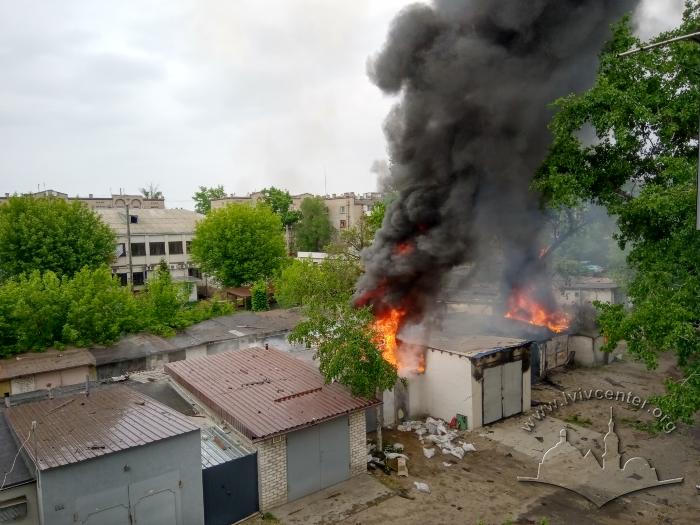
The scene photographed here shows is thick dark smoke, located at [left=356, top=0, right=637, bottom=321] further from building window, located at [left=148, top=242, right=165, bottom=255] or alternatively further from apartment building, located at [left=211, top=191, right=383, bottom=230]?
apartment building, located at [left=211, top=191, right=383, bottom=230]

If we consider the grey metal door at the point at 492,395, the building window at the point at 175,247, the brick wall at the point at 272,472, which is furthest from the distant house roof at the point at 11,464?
the building window at the point at 175,247

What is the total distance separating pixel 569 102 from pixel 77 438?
13620 mm

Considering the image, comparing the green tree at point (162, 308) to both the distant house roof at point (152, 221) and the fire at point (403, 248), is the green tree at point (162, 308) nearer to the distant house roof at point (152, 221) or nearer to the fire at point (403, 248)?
the fire at point (403, 248)

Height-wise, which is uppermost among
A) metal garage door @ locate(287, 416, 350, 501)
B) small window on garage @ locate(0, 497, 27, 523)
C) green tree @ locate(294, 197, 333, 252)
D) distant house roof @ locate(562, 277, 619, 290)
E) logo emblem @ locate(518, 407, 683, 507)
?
green tree @ locate(294, 197, 333, 252)

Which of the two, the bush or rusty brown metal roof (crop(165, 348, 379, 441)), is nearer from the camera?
rusty brown metal roof (crop(165, 348, 379, 441))

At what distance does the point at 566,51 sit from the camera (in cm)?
1695

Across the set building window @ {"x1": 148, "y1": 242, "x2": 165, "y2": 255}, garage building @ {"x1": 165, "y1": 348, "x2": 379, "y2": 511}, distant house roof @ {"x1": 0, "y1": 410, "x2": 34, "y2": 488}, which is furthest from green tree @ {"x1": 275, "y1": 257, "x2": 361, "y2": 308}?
distant house roof @ {"x1": 0, "y1": 410, "x2": 34, "y2": 488}

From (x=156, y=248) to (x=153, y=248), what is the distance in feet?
0.81

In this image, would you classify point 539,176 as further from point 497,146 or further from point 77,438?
point 77,438

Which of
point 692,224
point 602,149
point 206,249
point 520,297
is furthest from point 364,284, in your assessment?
point 206,249

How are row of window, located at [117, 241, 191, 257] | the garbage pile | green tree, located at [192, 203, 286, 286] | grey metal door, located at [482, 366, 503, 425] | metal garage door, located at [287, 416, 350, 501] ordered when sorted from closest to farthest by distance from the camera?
metal garage door, located at [287, 416, 350, 501] → the garbage pile → grey metal door, located at [482, 366, 503, 425] → green tree, located at [192, 203, 286, 286] → row of window, located at [117, 241, 191, 257]

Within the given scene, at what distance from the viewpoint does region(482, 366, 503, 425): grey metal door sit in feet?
52.5

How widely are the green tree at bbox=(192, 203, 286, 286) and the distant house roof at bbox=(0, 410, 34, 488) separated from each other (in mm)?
26251

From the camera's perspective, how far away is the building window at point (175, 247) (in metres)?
42.6
